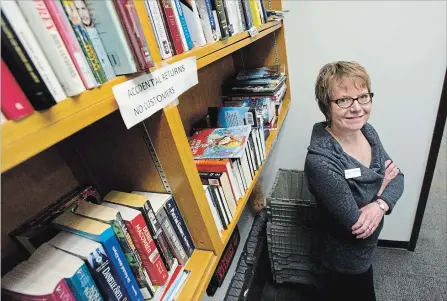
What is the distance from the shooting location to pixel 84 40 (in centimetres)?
41

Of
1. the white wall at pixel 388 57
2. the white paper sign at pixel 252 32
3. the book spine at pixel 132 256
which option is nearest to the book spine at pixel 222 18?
the white paper sign at pixel 252 32

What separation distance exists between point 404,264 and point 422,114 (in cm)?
108

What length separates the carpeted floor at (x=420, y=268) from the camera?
165 cm

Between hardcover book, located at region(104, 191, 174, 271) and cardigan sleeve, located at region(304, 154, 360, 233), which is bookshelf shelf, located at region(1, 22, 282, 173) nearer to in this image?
hardcover book, located at region(104, 191, 174, 271)

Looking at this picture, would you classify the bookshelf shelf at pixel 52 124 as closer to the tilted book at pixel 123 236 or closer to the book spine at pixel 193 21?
the tilted book at pixel 123 236

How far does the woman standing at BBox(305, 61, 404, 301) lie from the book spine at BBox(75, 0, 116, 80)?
821mm

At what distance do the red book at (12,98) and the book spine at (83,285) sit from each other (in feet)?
0.94

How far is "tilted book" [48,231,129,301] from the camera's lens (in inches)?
18.8

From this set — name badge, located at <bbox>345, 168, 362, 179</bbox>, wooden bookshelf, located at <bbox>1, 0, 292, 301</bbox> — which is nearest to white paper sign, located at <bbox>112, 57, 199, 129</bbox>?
wooden bookshelf, located at <bbox>1, 0, 292, 301</bbox>

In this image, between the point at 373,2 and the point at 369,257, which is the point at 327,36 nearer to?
the point at 373,2

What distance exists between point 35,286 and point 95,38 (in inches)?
16.6

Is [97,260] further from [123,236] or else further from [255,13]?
[255,13]

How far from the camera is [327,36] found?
1.54 m

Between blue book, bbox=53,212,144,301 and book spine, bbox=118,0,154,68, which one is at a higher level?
book spine, bbox=118,0,154,68
